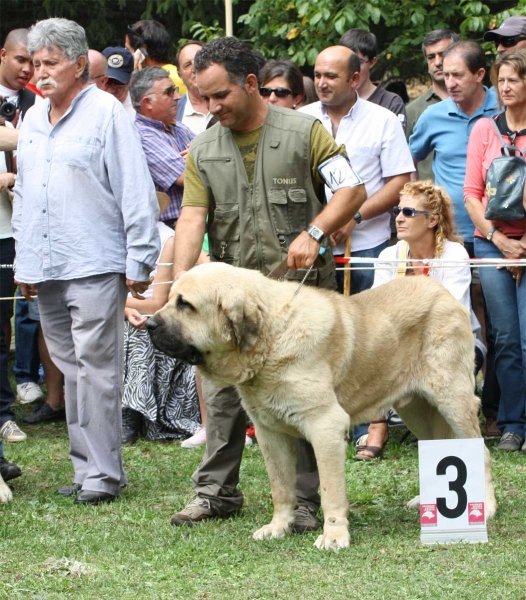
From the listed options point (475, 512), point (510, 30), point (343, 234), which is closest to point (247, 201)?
point (475, 512)

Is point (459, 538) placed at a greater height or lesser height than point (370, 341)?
lesser

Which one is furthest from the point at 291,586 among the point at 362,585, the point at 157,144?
the point at 157,144

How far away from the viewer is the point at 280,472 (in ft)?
16.8

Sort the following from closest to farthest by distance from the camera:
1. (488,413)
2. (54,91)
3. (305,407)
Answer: (305,407) → (54,91) → (488,413)

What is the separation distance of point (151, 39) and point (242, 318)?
20.2 feet

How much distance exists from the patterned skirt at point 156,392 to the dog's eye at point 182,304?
318 centimetres

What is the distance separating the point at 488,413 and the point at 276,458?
3200 millimetres

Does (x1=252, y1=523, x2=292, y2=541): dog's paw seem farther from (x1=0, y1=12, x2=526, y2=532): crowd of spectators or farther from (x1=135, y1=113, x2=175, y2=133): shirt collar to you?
(x1=135, y1=113, x2=175, y2=133): shirt collar

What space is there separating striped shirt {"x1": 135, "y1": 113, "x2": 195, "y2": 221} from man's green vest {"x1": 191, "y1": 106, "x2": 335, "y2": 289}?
2581 mm

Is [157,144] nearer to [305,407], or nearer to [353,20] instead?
[305,407]

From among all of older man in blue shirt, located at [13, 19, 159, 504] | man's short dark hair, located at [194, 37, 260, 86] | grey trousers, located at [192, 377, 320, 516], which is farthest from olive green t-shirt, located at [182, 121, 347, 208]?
grey trousers, located at [192, 377, 320, 516]

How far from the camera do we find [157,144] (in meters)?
8.06

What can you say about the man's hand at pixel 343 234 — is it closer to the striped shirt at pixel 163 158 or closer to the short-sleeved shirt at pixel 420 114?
the striped shirt at pixel 163 158

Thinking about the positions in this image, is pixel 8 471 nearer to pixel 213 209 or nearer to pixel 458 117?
pixel 213 209
